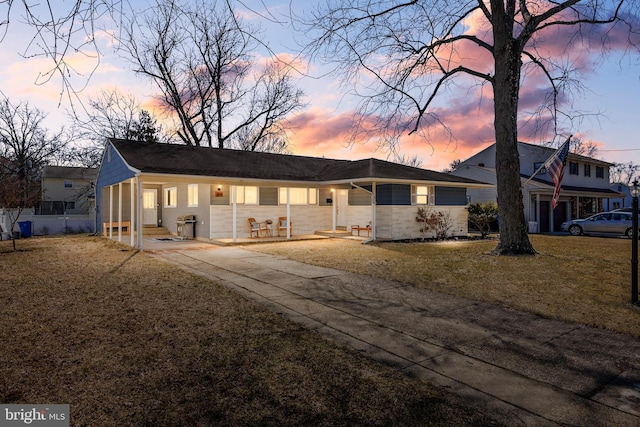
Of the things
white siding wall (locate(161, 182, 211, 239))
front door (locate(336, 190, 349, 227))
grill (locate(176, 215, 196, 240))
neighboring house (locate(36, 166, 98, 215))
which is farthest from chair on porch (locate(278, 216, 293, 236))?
neighboring house (locate(36, 166, 98, 215))

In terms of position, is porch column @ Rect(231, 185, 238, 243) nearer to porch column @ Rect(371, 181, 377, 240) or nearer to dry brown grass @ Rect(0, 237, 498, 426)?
porch column @ Rect(371, 181, 377, 240)

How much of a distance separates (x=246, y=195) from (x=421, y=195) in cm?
871

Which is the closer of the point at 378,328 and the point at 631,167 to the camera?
the point at 378,328

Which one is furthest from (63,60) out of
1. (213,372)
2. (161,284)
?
(161,284)

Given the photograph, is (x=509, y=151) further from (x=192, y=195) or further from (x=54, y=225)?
(x=54, y=225)

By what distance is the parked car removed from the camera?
19.8m

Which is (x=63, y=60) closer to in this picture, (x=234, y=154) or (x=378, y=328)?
(x=378, y=328)

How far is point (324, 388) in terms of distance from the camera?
323cm

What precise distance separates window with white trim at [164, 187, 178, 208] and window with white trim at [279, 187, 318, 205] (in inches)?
224

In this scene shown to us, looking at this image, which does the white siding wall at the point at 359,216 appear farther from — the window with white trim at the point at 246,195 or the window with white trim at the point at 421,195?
the window with white trim at the point at 246,195

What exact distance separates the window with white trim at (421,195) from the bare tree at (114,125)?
2304 cm

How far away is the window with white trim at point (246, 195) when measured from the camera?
17.2 meters

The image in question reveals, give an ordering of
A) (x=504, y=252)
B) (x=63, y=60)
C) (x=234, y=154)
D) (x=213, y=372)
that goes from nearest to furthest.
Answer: (x=63, y=60), (x=213, y=372), (x=504, y=252), (x=234, y=154)

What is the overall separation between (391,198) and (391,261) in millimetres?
6684
